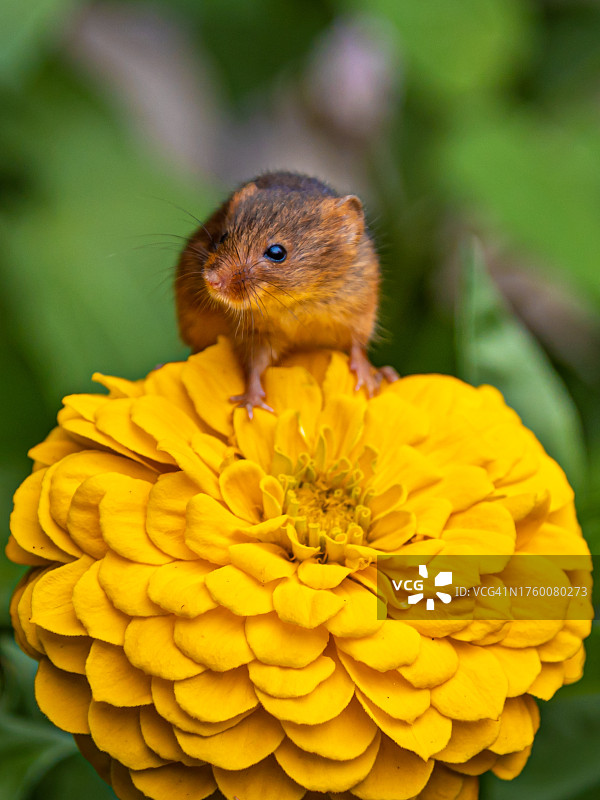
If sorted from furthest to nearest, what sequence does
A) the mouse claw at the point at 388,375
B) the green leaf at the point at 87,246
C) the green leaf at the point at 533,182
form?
1. the green leaf at the point at 533,182
2. the green leaf at the point at 87,246
3. the mouse claw at the point at 388,375

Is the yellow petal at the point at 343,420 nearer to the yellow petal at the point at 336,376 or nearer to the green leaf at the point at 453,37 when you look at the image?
the yellow petal at the point at 336,376

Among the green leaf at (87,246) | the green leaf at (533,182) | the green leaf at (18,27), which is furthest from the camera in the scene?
the green leaf at (533,182)

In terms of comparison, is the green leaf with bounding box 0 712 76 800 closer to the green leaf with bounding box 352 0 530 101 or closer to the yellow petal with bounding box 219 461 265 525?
the yellow petal with bounding box 219 461 265 525

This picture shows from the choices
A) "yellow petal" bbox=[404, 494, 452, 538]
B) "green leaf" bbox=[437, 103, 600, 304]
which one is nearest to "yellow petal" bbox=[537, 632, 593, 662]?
"yellow petal" bbox=[404, 494, 452, 538]

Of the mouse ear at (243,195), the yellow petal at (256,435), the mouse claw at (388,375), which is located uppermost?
the mouse ear at (243,195)

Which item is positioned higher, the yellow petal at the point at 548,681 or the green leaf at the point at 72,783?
the yellow petal at the point at 548,681

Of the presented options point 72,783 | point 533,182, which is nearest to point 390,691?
point 72,783

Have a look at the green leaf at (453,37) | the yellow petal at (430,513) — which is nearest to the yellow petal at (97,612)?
the yellow petal at (430,513)

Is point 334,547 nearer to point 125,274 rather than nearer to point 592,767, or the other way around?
point 592,767

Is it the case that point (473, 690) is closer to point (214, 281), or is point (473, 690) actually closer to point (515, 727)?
point (515, 727)
